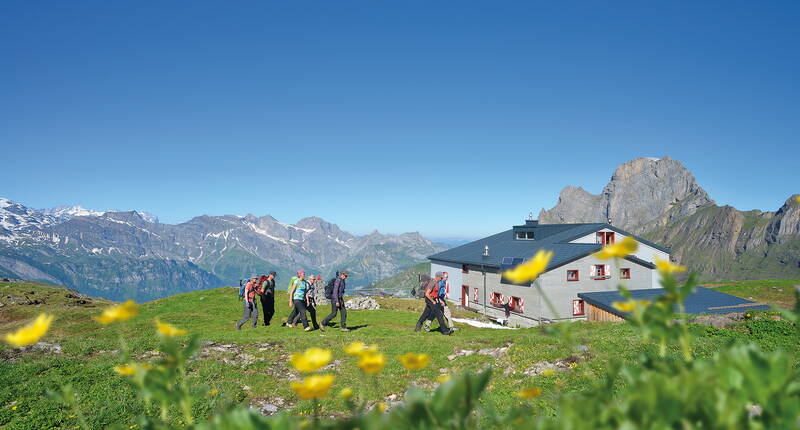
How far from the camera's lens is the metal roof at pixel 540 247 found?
137 ft

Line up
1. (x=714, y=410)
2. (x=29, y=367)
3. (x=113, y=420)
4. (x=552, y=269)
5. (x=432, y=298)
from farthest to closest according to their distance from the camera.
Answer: (x=552, y=269), (x=432, y=298), (x=29, y=367), (x=113, y=420), (x=714, y=410)

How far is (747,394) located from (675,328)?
1.08ft

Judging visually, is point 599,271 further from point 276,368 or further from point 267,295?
point 276,368

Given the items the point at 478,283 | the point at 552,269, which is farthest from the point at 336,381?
the point at 478,283

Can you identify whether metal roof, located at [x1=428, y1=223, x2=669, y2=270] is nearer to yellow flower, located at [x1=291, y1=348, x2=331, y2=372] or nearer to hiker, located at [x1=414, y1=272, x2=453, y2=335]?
hiker, located at [x1=414, y1=272, x2=453, y2=335]

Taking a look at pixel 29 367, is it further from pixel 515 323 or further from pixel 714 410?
pixel 515 323

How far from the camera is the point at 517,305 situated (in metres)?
43.2

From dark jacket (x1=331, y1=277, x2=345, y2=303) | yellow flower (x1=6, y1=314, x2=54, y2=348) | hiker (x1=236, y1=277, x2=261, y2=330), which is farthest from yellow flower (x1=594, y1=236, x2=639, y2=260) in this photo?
hiker (x1=236, y1=277, x2=261, y2=330)

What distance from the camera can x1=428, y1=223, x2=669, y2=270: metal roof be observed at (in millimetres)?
41812

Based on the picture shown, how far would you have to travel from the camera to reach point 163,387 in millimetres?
1858

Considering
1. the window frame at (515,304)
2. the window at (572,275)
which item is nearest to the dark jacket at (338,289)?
the window frame at (515,304)

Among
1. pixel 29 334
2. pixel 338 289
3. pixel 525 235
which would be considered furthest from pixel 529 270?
pixel 525 235

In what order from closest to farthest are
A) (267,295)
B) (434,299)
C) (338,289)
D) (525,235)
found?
(434,299)
(338,289)
(267,295)
(525,235)

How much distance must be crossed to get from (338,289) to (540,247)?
31027 mm
